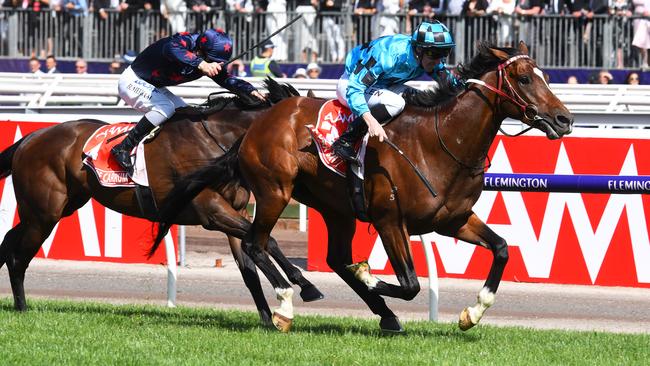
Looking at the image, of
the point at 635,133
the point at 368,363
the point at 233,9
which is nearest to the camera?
the point at 368,363

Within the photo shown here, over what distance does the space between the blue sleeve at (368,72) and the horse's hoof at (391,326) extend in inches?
57.5

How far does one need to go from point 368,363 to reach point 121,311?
123 inches

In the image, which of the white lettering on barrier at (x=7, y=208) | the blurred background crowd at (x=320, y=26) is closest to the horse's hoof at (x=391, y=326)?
the white lettering on barrier at (x=7, y=208)

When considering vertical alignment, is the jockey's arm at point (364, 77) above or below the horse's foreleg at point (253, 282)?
above

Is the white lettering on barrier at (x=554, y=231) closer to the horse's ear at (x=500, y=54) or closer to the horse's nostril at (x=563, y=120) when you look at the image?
the horse's ear at (x=500, y=54)

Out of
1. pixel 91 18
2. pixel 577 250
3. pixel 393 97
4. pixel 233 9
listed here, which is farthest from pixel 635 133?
pixel 91 18

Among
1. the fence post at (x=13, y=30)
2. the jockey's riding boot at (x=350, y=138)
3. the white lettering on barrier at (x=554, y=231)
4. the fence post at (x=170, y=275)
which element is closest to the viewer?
the jockey's riding boot at (x=350, y=138)

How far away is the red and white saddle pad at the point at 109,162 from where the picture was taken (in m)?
9.37

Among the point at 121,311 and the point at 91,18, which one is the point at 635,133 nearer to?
the point at 121,311

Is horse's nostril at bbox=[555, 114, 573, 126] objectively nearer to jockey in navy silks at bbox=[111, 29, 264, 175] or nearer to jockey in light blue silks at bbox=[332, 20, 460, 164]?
jockey in light blue silks at bbox=[332, 20, 460, 164]

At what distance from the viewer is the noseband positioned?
786 centimetres

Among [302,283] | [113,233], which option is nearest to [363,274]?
[302,283]

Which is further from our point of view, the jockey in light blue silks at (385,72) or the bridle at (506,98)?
the jockey in light blue silks at (385,72)

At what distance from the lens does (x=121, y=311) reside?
959cm
